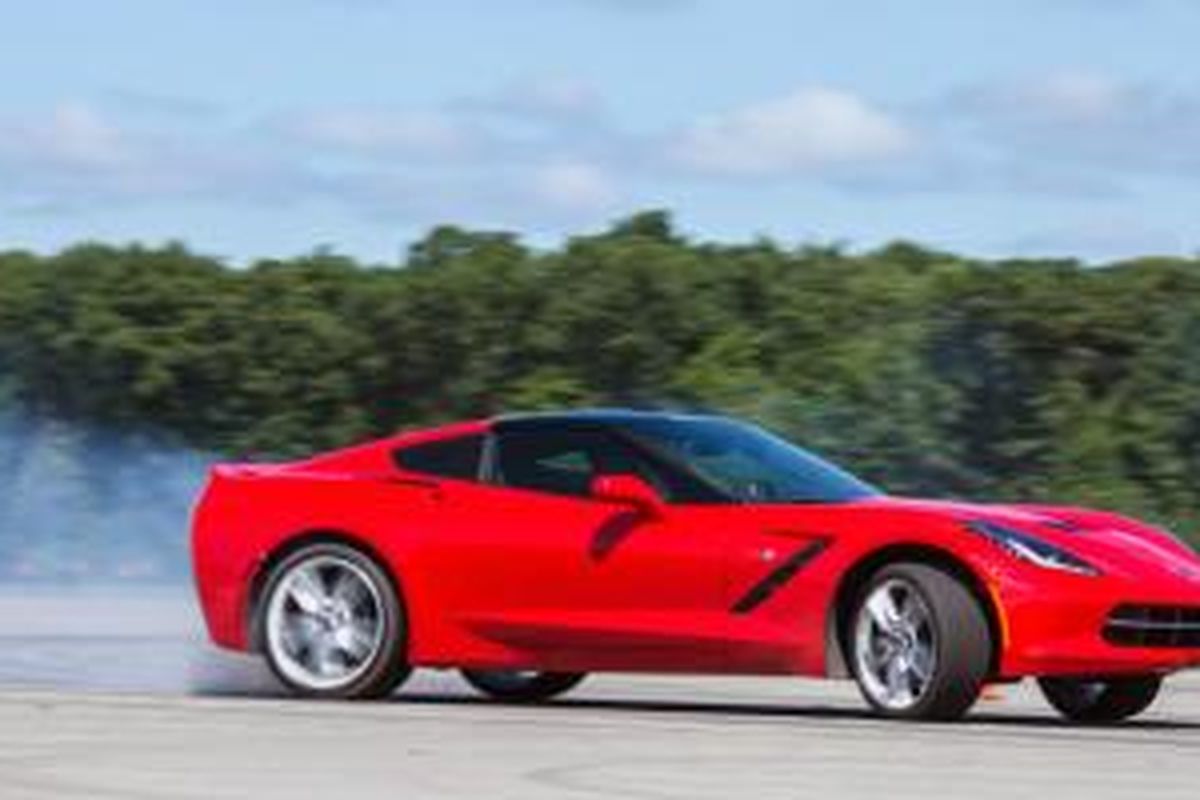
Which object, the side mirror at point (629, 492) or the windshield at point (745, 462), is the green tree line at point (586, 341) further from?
the side mirror at point (629, 492)

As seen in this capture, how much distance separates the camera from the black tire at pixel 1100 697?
49.9ft

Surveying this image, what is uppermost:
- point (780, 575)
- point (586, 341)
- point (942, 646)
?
point (586, 341)

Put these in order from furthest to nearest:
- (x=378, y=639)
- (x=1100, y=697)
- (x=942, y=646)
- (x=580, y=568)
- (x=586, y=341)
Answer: (x=586, y=341) → (x=378, y=639) → (x=1100, y=697) → (x=580, y=568) → (x=942, y=646)

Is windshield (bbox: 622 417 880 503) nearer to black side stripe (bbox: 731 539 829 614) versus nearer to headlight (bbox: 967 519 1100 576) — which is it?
black side stripe (bbox: 731 539 829 614)

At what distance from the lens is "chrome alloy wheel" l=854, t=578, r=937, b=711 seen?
47.5 ft

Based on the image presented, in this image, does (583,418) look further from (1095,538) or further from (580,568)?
(1095,538)

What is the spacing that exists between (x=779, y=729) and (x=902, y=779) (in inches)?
83.8

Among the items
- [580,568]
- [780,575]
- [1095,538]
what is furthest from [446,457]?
[1095,538]

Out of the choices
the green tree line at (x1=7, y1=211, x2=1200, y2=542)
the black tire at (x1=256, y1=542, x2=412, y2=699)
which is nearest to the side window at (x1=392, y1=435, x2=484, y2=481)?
the black tire at (x1=256, y1=542, x2=412, y2=699)

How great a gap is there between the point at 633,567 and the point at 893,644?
114 cm

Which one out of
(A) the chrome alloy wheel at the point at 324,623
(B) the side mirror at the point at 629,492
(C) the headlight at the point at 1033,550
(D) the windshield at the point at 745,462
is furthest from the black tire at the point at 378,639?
(C) the headlight at the point at 1033,550

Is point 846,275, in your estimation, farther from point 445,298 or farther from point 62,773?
point 62,773

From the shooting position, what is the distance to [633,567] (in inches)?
593

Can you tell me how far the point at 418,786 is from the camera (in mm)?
11469
